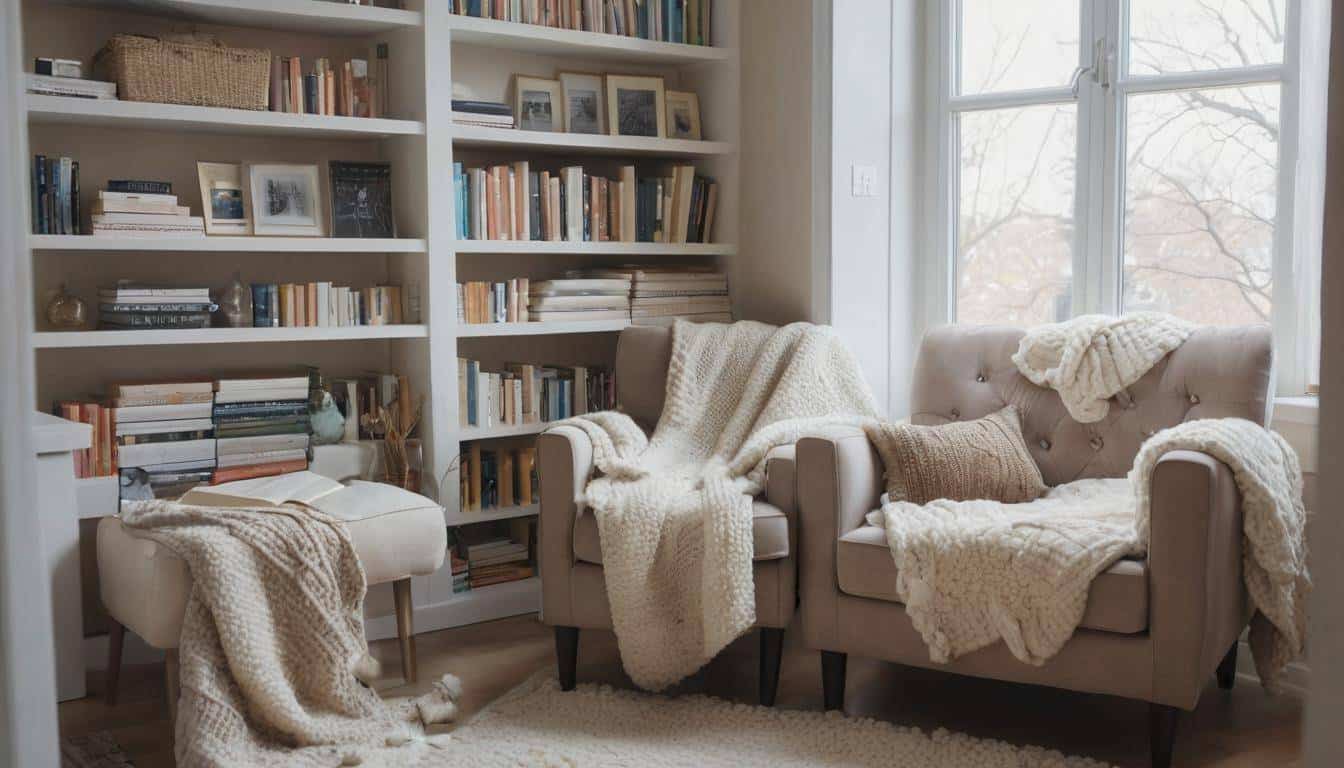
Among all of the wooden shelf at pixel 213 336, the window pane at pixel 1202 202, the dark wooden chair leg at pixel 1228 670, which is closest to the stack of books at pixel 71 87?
the wooden shelf at pixel 213 336

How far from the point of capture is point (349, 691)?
101 inches

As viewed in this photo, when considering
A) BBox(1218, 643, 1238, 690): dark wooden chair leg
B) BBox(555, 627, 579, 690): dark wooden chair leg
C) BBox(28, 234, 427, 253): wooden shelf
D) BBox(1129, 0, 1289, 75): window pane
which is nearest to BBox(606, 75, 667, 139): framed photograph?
BBox(28, 234, 427, 253): wooden shelf

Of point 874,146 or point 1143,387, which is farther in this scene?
point 874,146

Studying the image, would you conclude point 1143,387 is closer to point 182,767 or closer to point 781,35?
point 781,35

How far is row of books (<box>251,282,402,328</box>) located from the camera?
3.20m

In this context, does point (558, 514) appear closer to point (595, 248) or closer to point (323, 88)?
point (595, 248)

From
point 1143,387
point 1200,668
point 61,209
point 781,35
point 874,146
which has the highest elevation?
point 781,35

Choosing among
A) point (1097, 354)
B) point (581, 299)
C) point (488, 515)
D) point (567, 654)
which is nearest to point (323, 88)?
point (581, 299)

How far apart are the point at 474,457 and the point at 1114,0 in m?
2.24

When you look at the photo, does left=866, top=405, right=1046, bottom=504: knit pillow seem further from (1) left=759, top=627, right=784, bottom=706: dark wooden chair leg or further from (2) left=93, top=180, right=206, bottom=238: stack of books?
(2) left=93, top=180, right=206, bottom=238: stack of books

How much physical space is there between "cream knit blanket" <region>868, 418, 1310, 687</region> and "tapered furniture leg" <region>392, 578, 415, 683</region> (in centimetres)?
119

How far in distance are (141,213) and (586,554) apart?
4.63ft

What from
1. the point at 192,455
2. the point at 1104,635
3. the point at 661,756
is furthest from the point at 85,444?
the point at 1104,635

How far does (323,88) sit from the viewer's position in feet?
10.6
